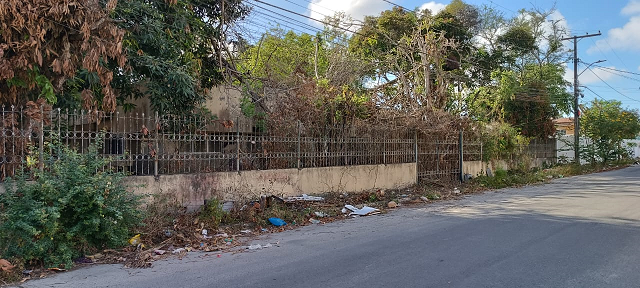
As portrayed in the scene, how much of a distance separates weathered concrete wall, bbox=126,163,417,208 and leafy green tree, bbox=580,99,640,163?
19040mm

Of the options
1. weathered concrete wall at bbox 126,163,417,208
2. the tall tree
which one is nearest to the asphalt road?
weathered concrete wall at bbox 126,163,417,208

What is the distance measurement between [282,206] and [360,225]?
6.30ft

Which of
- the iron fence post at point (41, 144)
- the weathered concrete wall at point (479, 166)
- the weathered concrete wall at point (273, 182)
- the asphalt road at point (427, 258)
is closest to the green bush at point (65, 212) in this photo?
the iron fence post at point (41, 144)

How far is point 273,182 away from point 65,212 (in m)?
4.96

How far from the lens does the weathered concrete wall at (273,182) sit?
8.52m

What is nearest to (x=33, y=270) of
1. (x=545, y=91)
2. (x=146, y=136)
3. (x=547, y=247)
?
(x=146, y=136)

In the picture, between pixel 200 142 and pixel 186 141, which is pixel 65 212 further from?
pixel 200 142

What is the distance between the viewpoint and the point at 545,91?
80.6 ft

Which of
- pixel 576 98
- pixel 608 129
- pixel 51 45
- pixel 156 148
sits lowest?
pixel 156 148

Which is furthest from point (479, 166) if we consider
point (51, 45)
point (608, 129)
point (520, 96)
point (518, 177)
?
point (51, 45)

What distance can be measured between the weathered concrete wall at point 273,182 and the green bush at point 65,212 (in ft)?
4.44

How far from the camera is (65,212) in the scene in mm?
5957

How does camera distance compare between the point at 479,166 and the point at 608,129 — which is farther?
the point at 608,129

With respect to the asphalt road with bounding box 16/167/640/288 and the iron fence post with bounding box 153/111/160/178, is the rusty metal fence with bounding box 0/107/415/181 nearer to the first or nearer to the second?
the iron fence post with bounding box 153/111/160/178
